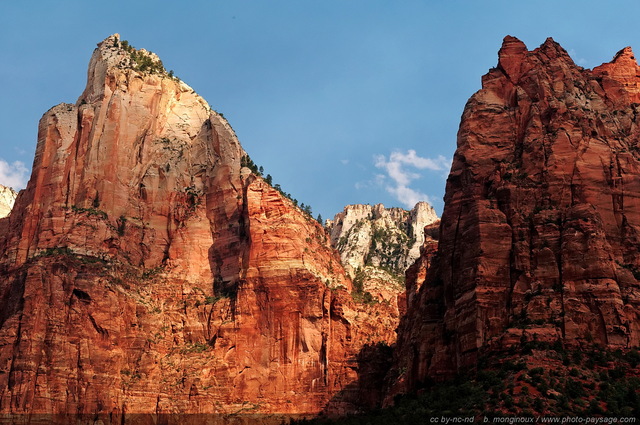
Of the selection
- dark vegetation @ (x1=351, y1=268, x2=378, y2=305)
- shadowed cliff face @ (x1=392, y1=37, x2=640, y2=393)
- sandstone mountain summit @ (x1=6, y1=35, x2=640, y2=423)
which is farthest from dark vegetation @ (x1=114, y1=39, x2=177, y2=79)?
shadowed cliff face @ (x1=392, y1=37, x2=640, y2=393)

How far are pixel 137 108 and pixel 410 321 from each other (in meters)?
49.1

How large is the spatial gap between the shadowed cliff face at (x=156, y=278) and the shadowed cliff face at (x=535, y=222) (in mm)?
19731

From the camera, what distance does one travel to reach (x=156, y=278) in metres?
144

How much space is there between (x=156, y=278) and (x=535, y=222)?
54.6 meters

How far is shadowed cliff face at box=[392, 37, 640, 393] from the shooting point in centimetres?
10100

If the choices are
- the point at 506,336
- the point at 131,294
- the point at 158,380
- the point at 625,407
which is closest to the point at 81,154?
the point at 131,294

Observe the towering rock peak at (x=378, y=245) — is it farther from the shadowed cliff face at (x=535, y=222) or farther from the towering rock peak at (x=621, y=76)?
the towering rock peak at (x=621, y=76)

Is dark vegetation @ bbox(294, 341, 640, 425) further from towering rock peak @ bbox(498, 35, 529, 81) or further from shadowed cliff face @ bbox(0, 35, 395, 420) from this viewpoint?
shadowed cliff face @ bbox(0, 35, 395, 420)

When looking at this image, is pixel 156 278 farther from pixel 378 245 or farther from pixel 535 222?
pixel 378 245

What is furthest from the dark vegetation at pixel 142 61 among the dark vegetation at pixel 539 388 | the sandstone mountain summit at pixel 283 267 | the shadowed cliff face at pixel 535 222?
the dark vegetation at pixel 539 388

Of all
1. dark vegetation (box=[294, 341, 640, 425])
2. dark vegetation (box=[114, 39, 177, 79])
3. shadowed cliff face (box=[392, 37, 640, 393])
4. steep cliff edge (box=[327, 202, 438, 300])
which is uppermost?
dark vegetation (box=[114, 39, 177, 79])

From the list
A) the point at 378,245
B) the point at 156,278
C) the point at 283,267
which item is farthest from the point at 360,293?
the point at 378,245

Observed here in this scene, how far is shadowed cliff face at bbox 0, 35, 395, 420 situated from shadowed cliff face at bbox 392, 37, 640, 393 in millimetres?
19731

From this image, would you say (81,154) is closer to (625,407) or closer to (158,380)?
(158,380)
